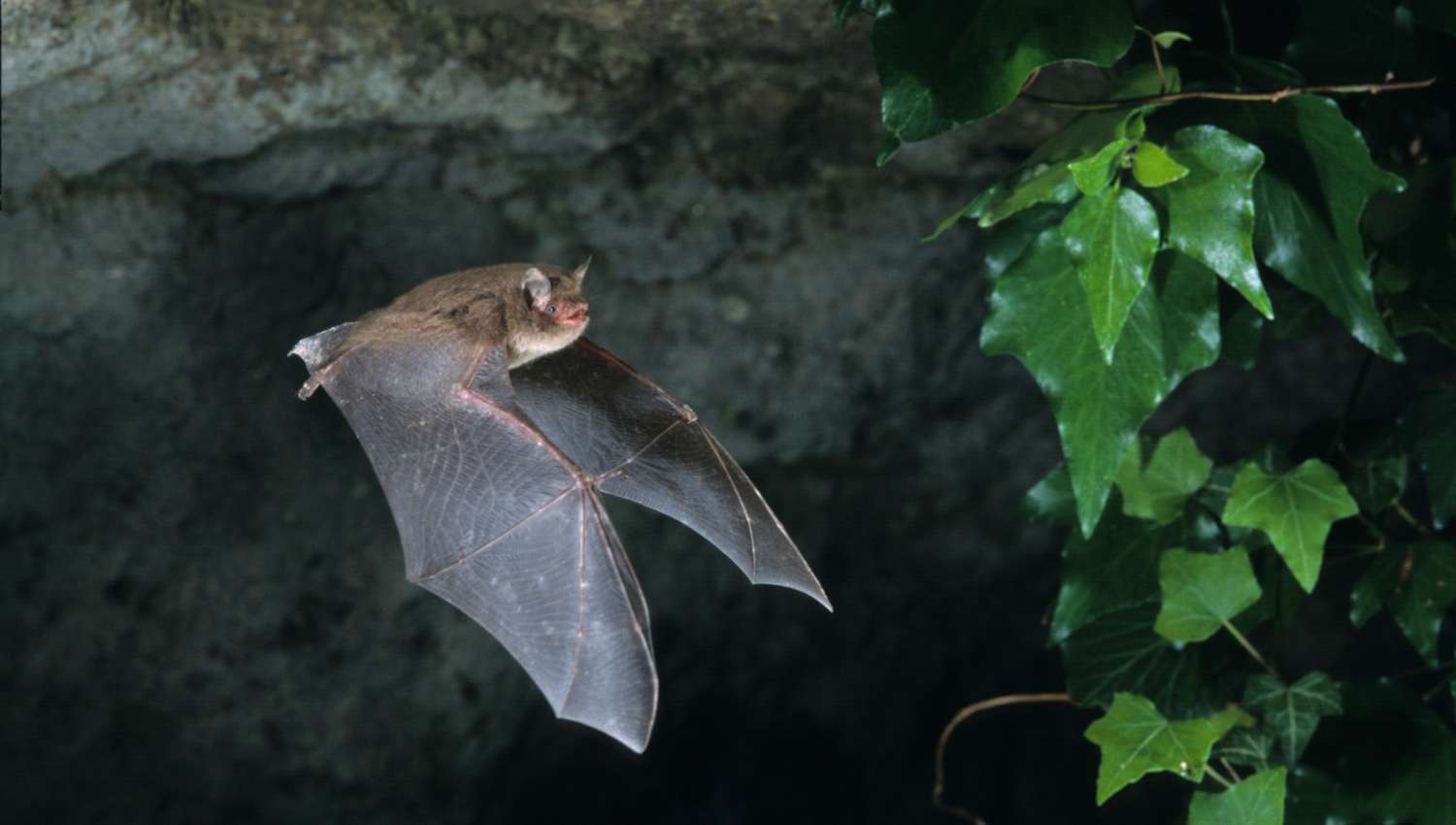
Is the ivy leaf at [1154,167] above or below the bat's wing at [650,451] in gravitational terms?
above

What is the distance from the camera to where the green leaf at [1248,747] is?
70.9 inches

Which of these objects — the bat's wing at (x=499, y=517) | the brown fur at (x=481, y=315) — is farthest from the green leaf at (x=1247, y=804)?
the brown fur at (x=481, y=315)

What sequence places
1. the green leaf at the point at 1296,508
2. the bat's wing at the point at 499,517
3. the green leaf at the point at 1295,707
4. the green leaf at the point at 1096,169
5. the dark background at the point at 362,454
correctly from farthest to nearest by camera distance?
the dark background at the point at 362,454, the green leaf at the point at 1295,707, the green leaf at the point at 1296,508, the bat's wing at the point at 499,517, the green leaf at the point at 1096,169

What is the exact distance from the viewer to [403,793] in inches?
99.6

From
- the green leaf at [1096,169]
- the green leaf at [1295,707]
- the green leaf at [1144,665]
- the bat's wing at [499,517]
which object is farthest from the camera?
the green leaf at [1144,665]

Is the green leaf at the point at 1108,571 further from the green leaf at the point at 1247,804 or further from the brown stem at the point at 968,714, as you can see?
the green leaf at the point at 1247,804

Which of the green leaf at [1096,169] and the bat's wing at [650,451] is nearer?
the green leaf at [1096,169]

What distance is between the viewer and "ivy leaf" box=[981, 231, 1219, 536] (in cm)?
155

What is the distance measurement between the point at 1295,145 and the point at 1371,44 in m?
0.26

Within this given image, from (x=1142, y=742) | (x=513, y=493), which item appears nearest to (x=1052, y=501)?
(x=1142, y=742)

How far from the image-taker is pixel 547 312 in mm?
1610

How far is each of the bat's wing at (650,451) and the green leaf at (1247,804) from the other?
555 millimetres

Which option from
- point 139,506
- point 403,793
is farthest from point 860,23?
point 403,793

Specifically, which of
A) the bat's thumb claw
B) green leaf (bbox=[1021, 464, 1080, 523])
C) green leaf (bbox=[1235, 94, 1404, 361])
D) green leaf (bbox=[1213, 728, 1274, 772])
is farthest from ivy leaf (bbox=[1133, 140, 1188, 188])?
the bat's thumb claw
